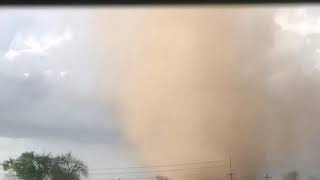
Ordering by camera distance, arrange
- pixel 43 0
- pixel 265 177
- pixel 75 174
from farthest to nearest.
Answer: pixel 265 177
pixel 75 174
pixel 43 0

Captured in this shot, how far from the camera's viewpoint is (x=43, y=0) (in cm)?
75

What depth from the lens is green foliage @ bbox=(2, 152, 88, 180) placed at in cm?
744

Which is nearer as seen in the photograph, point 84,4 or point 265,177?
point 84,4

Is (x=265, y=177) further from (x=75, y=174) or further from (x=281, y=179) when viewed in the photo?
(x=75, y=174)

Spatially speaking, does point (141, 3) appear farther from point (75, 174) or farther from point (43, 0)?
point (75, 174)

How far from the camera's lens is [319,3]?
83 cm

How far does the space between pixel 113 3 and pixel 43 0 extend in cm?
11

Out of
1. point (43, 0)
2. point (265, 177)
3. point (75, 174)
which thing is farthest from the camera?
point (265, 177)

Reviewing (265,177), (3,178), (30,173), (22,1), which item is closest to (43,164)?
(30,173)

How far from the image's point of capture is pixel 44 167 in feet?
24.5

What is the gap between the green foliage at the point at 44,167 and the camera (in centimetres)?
744

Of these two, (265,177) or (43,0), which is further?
(265,177)


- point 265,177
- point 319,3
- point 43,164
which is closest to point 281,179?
point 265,177

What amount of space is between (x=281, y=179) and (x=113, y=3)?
7.63 m
